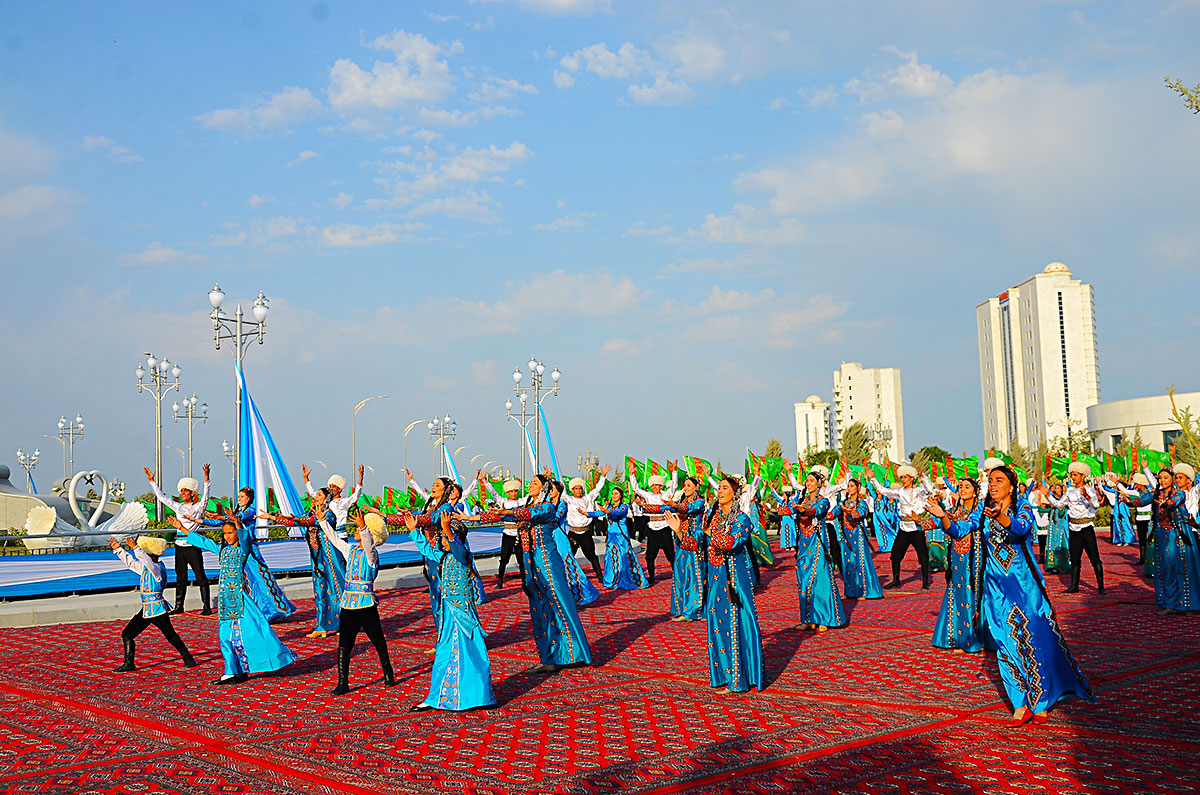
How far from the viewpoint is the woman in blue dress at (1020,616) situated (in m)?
6.66

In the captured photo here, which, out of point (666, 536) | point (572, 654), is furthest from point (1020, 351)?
point (572, 654)

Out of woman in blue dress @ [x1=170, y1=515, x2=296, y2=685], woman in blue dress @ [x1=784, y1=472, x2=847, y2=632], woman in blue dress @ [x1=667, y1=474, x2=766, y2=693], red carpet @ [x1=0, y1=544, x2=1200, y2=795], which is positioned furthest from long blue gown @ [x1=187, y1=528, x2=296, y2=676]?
woman in blue dress @ [x1=784, y1=472, x2=847, y2=632]

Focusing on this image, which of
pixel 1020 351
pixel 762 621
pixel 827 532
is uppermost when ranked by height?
pixel 1020 351

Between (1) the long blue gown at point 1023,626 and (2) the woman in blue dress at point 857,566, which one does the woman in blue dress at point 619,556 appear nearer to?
(2) the woman in blue dress at point 857,566

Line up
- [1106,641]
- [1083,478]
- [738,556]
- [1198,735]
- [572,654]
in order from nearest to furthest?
[1198,735], [738,556], [572,654], [1106,641], [1083,478]

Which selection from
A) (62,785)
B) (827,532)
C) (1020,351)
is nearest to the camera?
(62,785)

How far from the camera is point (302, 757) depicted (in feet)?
20.5

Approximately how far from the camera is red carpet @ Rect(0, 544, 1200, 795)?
5645mm

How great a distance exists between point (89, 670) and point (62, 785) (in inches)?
165

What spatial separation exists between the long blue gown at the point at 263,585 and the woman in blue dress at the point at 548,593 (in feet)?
11.4

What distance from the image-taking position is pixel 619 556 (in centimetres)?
1614

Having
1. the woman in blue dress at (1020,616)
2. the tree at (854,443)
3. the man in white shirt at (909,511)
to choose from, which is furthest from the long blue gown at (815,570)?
the tree at (854,443)

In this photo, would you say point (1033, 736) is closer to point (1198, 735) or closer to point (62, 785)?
point (1198, 735)

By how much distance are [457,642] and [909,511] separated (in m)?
8.03
